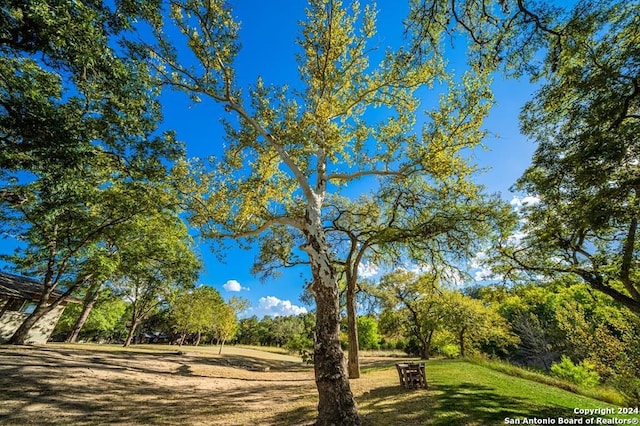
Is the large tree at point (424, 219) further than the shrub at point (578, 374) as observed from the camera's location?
No

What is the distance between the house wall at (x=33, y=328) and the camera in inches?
760

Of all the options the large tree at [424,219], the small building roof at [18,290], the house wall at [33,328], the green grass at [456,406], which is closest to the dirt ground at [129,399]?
the green grass at [456,406]

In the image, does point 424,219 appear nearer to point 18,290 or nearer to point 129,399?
point 129,399

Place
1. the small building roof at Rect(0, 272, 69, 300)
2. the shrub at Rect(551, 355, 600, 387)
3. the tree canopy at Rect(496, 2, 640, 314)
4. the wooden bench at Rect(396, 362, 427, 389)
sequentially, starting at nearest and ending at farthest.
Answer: the tree canopy at Rect(496, 2, 640, 314) < the wooden bench at Rect(396, 362, 427, 389) < the small building roof at Rect(0, 272, 69, 300) < the shrub at Rect(551, 355, 600, 387)

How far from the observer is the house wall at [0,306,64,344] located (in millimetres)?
19312

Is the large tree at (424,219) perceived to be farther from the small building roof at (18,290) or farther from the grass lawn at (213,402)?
the small building roof at (18,290)

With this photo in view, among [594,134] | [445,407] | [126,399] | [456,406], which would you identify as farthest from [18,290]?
[594,134]

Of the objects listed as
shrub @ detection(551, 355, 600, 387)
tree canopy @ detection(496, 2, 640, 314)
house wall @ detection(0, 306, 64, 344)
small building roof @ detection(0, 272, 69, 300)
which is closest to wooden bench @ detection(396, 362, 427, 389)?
tree canopy @ detection(496, 2, 640, 314)

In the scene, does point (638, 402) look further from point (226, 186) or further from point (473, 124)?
point (226, 186)

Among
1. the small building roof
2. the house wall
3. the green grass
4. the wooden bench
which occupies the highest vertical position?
the small building roof

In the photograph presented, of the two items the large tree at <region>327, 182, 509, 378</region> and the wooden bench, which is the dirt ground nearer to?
the wooden bench

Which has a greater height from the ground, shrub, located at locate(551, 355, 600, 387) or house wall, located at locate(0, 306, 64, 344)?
house wall, located at locate(0, 306, 64, 344)

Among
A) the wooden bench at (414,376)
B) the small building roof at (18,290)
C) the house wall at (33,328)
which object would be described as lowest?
the wooden bench at (414,376)

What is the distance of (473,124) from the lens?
847 cm
